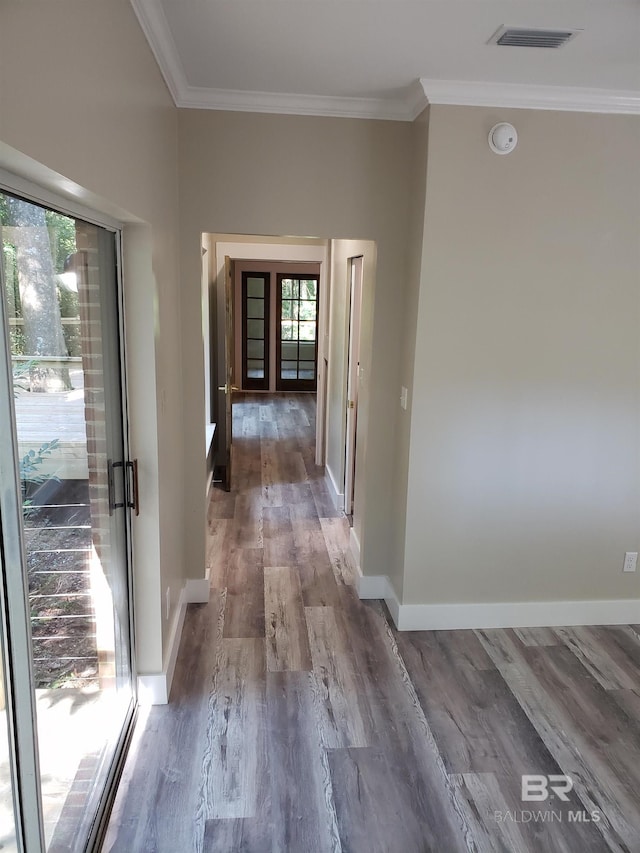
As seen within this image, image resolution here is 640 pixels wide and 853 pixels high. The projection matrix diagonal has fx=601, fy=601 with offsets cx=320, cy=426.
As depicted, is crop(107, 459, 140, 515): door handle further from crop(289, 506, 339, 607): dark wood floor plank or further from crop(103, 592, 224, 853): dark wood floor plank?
crop(289, 506, 339, 607): dark wood floor plank

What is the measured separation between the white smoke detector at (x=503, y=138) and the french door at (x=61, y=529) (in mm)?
1779

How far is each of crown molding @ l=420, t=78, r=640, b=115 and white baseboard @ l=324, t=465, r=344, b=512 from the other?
3133 millimetres

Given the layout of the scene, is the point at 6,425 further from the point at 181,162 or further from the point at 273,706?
the point at 181,162

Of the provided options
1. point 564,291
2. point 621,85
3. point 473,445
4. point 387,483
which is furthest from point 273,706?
point 621,85

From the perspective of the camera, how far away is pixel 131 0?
1.86 m

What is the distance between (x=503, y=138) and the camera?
9.00ft

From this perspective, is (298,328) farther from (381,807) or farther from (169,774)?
(381,807)

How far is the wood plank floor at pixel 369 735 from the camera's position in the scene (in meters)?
2.02

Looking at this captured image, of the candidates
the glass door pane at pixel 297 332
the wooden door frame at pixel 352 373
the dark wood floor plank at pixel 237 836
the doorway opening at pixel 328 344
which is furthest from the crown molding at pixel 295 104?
the glass door pane at pixel 297 332

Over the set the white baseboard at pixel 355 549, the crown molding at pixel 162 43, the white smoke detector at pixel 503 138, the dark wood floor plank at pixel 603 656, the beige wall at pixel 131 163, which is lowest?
the dark wood floor plank at pixel 603 656

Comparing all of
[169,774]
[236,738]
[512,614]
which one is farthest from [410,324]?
[169,774]

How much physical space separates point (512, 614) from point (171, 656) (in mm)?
1803

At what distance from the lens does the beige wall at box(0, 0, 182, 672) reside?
112 cm

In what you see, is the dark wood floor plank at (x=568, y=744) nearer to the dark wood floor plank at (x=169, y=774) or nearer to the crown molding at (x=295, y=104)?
the dark wood floor plank at (x=169, y=774)
